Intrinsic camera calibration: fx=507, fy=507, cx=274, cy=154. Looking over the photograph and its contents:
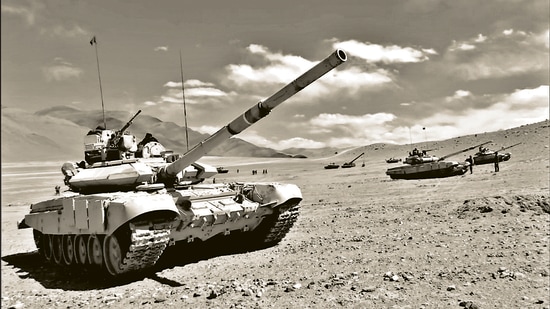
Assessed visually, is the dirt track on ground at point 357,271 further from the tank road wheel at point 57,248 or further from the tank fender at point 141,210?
the tank fender at point 141,210

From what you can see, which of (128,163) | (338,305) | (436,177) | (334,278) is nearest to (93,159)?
(128,163)

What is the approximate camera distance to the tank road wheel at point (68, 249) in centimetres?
1048

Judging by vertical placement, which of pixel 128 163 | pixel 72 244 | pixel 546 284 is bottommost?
pixel 546 284

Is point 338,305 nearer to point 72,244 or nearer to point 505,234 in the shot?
point 505,234

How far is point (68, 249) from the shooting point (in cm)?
1063

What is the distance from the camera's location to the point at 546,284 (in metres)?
6.56

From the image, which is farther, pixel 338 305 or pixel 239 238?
pixel 239 238

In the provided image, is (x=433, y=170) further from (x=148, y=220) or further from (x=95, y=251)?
(x=148, y=220)

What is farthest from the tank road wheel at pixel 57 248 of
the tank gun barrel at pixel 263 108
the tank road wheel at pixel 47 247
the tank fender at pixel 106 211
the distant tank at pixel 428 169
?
the distant tank at pixel 428 169

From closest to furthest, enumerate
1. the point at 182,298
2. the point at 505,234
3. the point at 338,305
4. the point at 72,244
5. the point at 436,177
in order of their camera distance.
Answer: the point at 338,305 → the point at 182,298 → the point at 505,234 → the point at 72,244 → the point at 436,177

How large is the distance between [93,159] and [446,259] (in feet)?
26.1

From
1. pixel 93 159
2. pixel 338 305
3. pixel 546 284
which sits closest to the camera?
pixel 338 305

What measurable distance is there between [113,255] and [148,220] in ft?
3.65

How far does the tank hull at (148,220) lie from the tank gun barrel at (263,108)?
97 cm
